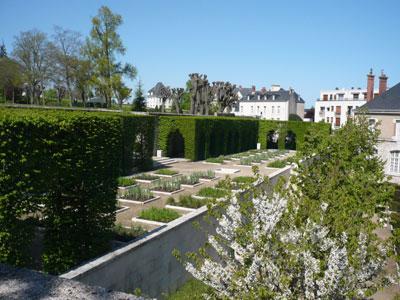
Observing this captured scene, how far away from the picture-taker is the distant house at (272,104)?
83.6 m

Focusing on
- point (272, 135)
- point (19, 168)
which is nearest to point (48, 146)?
point (19, 168)

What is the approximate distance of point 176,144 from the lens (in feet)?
105

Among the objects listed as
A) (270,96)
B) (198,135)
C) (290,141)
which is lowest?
(290,141)

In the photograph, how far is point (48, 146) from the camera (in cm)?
798

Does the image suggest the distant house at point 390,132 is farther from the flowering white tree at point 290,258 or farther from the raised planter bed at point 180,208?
the flowering white tree at point 290,258

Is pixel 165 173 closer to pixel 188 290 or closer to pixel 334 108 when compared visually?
pixel 188 290

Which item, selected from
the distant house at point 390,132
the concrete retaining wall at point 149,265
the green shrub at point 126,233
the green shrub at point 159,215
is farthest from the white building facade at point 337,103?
the green shrub at point 126,233

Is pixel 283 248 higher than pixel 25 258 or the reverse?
higher

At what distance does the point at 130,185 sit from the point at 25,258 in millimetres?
10634

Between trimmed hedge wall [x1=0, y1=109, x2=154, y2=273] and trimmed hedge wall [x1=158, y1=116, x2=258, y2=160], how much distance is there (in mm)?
19874

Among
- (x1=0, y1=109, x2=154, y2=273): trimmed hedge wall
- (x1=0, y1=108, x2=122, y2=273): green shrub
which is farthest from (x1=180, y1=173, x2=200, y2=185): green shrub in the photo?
(x1=0, y1=108, x2=122, y2=273): green shrub

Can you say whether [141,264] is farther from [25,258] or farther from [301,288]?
[301,288]

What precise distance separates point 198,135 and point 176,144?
259 cm

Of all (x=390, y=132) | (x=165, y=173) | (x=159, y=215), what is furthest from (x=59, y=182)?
(x=390, y=132)
